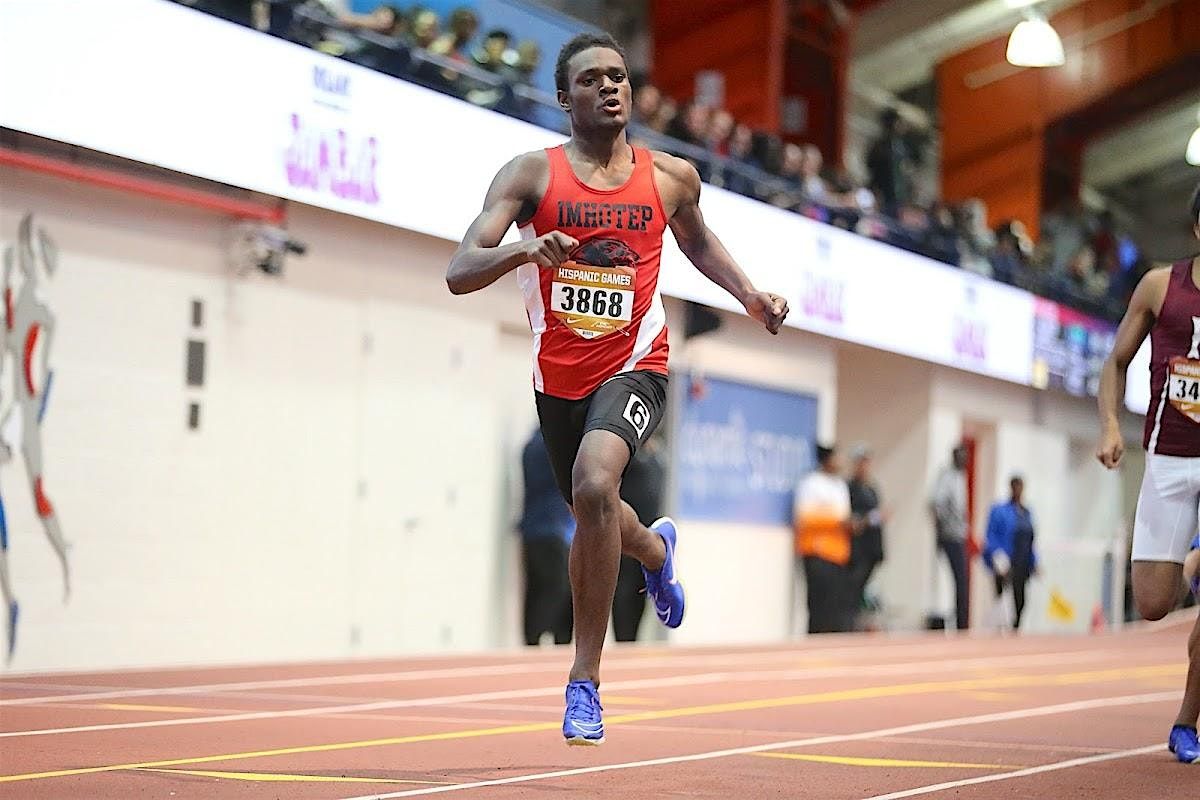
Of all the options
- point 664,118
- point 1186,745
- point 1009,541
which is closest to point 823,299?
point 664,118

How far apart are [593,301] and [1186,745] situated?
2.71m

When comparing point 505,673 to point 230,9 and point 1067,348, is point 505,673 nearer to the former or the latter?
point 230,9

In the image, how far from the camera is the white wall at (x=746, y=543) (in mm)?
17656

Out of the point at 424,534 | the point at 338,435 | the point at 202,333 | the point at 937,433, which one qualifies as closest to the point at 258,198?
the point at 202,333

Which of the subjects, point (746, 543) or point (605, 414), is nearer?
point (605, 414)

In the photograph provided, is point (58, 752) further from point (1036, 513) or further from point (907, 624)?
point (1036, 513)

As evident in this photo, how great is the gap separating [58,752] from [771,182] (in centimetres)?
Answer: 1249

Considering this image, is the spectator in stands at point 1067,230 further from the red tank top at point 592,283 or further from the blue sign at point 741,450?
the red tank top at point 592,283

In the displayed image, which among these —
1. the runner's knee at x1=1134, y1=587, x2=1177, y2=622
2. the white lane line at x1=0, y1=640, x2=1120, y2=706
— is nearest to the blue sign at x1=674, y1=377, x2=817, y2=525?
the white lane line at x1=0, y1=640, x2=1120, y2=706

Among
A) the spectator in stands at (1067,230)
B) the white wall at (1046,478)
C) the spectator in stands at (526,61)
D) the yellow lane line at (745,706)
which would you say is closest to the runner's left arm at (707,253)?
the yellow lane line at (745,706)

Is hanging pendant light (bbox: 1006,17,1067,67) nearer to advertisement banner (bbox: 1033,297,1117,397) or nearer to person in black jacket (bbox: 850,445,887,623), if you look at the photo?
advertisement banner (bbox: 1033,297,1117,397)

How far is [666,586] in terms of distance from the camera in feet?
21.9

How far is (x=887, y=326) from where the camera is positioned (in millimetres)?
19875

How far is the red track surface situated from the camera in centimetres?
552
